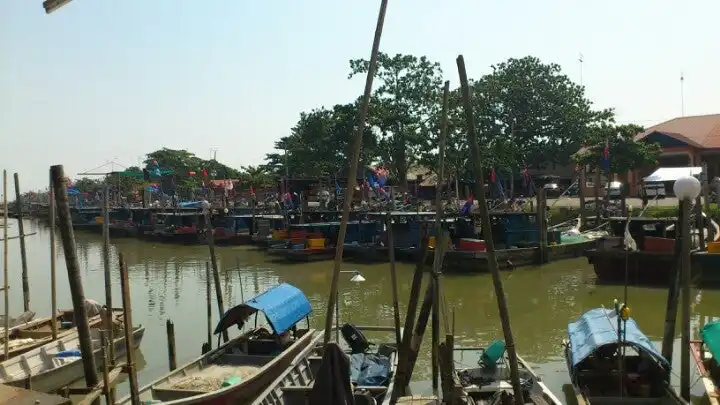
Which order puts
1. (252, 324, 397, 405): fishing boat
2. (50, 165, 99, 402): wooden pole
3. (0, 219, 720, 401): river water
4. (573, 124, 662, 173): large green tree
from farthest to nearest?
(573, 124, 662, 173): large green tree, (0, 219, 720, 401): river water, (50, 165, 99, 402): wooden pole, (252, 324, 397, 405): fishing boat

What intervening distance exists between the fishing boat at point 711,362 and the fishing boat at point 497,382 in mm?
2255

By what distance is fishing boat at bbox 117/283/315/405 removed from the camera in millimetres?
10312

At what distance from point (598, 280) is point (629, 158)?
53.3 feet

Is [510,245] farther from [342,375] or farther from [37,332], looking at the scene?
[342,375]

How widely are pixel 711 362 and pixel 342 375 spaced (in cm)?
682

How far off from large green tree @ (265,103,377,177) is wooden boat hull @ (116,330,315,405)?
28.9 m

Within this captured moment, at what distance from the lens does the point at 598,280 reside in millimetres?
23547

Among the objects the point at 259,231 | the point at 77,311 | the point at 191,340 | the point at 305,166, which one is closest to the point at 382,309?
the point at 191,340

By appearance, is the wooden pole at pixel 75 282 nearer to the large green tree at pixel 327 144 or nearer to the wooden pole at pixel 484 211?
the wooden pole at pixel 484 211

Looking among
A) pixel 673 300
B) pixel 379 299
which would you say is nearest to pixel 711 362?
pixel 673 300

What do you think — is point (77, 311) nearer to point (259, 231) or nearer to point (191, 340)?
point (191, 340)

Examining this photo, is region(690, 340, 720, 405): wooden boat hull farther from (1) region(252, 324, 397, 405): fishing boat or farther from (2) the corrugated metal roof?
(2) the corrugated metal roof

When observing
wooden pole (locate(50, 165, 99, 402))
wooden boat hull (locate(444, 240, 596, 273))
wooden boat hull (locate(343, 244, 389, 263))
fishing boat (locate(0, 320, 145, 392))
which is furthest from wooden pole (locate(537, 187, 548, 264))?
wooden pole (locate(50, 165, 99, 402))

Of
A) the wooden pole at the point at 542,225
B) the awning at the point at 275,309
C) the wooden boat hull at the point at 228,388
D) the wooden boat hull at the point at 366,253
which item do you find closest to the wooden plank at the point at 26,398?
the wooden boat hull at the point at 228,388
